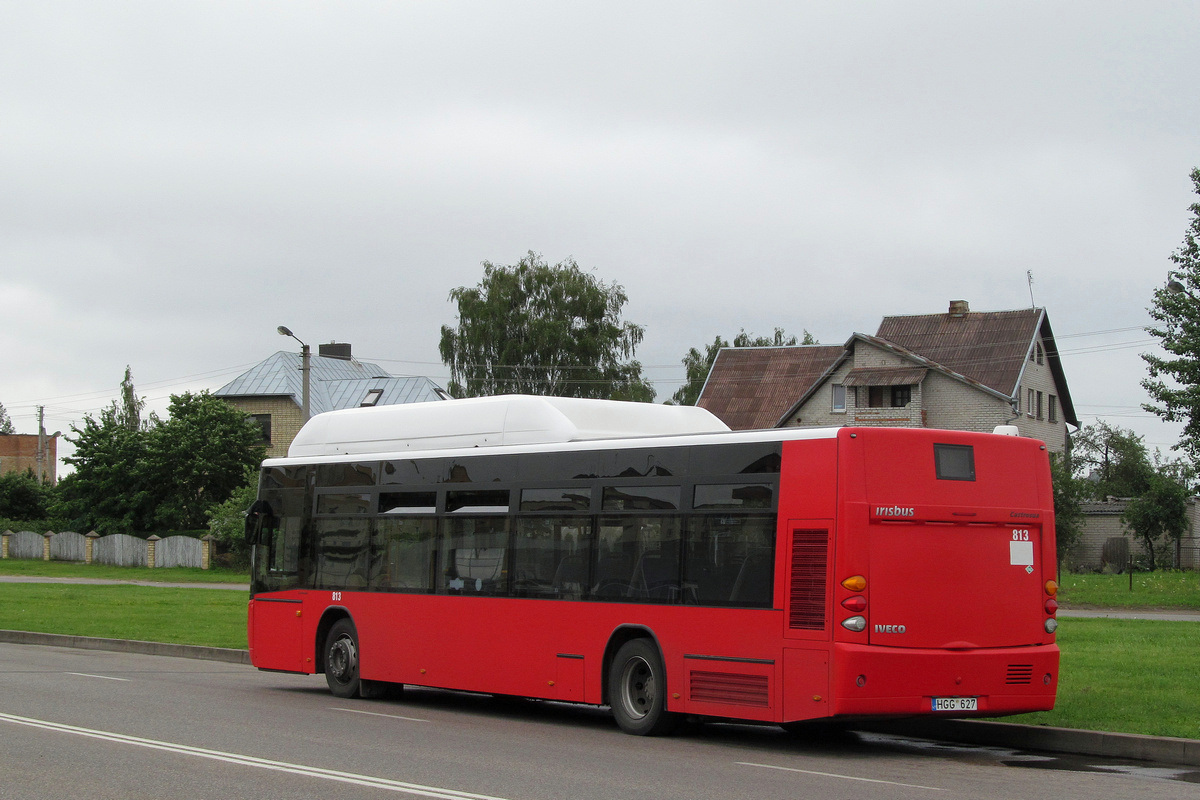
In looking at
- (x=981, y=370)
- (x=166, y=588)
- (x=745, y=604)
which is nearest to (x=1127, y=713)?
(x=745, y=604)

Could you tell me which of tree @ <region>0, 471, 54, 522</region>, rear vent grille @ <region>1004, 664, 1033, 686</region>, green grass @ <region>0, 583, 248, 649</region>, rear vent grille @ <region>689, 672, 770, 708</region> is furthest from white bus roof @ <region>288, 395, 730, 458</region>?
tree @ <region>0, 471, 54, 522</region>

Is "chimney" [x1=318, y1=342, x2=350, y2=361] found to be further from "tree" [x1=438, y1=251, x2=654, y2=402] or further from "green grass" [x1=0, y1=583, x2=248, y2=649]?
"green grass" [x1=0, y1=583, x2=248, y2=649]

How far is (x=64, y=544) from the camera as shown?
203 ft

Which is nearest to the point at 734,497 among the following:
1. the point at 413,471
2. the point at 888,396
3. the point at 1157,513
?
the point at 413,471

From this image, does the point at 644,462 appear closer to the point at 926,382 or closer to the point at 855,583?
the point at 855,583

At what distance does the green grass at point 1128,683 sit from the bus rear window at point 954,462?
8.04 feet

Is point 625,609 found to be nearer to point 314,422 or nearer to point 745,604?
point 745,604

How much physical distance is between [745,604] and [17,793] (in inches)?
222

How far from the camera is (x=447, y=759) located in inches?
388

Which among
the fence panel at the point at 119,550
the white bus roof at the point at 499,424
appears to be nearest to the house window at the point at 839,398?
the fence panel at the point at 119,550

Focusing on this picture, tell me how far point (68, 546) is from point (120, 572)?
33.6ft

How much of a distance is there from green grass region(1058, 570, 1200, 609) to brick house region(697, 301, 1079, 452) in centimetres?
886

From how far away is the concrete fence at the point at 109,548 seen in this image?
55.3 m

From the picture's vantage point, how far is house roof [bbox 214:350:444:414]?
71188mm
